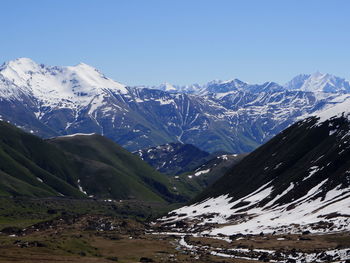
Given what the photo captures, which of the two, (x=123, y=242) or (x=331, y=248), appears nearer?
(x=331, y=248)

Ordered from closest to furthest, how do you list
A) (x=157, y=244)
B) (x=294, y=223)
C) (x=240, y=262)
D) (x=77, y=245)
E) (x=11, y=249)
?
(x=240, y=262) → (x=11, y=249) → (x=77, y=245) → (x=157, y=244) → (x=294, y=223)

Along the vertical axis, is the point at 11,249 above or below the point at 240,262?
above

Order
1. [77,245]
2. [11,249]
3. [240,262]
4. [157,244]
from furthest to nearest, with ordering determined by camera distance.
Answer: [157,244]
[77,245]
[11,249]
[240,262]

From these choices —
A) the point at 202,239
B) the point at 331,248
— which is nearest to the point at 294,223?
the point at 202,239

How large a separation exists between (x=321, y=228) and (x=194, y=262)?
49.8m

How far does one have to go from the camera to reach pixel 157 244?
176625 mm

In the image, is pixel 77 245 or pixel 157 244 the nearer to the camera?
pixel 77 245

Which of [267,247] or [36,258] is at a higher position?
[36,258]

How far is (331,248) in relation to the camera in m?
134

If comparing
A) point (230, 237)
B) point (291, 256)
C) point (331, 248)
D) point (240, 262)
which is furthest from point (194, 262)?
point (230, 237)

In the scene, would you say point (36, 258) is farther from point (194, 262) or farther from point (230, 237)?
point (230, 237)

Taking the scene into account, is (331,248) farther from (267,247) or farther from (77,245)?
(77,245)

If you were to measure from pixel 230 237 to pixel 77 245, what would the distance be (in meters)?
46.3

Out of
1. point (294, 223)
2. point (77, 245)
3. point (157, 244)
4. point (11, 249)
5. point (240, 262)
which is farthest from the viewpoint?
point (294, 223)
